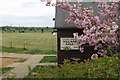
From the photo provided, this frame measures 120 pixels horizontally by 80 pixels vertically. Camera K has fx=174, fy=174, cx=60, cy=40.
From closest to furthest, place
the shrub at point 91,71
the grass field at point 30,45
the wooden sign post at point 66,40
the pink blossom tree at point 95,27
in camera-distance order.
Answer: the shrub at point 91,71 < the pink blossom tree at point 95,27 < the wooden sign post at point 66,40 < the grass field at point 30,45

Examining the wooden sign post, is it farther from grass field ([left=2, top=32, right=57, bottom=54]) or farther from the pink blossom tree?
grass field ([left=2, top=32, right=57, bottom=54])

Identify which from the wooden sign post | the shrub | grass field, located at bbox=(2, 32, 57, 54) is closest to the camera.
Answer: the shrub

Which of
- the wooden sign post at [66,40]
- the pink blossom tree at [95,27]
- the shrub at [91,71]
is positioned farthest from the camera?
the wooden sign post at [66,40]

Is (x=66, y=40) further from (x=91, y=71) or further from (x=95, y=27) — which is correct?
(x=91, y=71)

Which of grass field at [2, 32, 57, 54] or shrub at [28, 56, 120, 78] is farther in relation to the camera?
grass field at [2, 32, 57, 54]

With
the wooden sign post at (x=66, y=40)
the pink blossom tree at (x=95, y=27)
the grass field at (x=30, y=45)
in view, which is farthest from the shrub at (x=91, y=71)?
the grass field at (x=30, y=45)

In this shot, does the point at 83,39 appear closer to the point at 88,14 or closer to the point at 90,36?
the point at 90,36

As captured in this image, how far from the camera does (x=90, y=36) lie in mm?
5828

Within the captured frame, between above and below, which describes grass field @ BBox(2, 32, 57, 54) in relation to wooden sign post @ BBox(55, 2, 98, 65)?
below

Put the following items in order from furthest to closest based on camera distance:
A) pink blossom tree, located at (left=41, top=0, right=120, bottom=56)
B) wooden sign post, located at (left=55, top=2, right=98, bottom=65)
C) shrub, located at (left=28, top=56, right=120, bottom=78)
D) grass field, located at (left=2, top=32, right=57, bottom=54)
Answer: grass field, located at (left=2, top=32, right=57, bottom=54)
wooden sign post, located at (left=55, top=2, right=98, bottom=65)
pink blossom tree, located at (left=41, top=0, right=120, bottom=56)
shrub, located at (left=28, top=56, right=120, bottom=78)

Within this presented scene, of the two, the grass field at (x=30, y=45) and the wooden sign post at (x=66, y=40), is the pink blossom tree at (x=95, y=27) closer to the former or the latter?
the wooden sign post at (x=66, y=40)

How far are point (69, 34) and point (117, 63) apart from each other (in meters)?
5.21

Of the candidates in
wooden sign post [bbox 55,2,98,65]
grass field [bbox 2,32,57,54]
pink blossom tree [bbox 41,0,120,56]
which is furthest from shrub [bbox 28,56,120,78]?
grass field [bbox 2,32,57,54]

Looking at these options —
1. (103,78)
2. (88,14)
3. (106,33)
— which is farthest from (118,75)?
(88,14)
